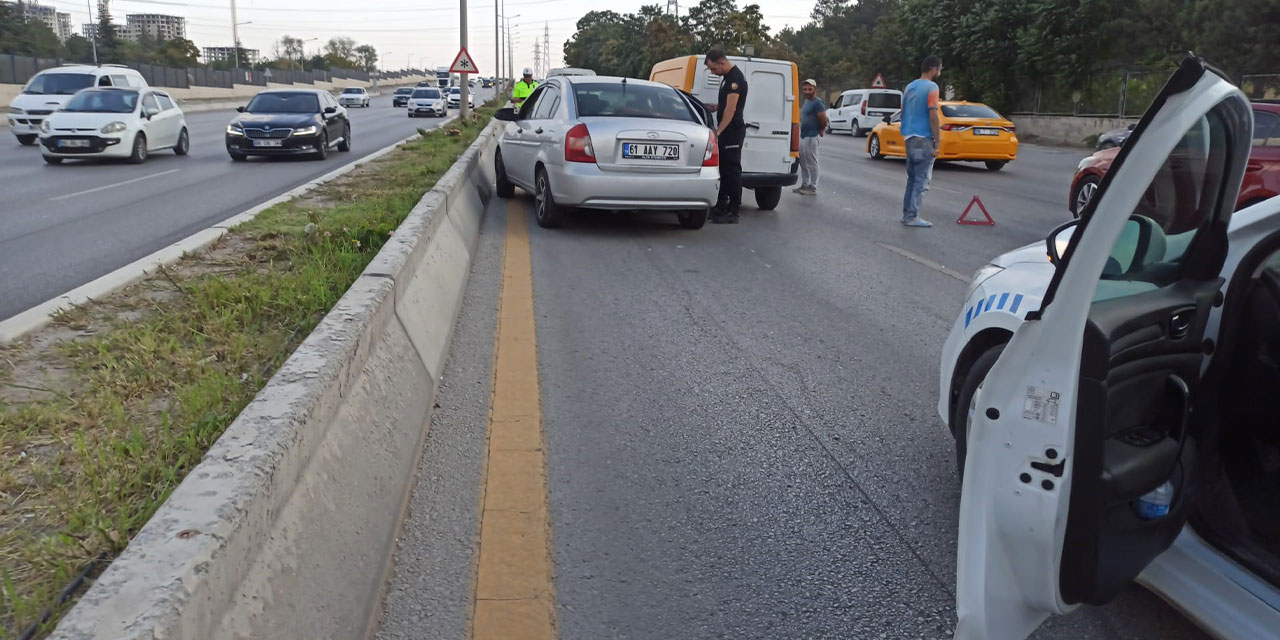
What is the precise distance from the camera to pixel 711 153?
399 inches

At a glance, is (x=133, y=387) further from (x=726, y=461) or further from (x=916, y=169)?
(x=916, y=169)

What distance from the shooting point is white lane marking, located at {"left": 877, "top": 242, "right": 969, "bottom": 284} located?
832 centimetres

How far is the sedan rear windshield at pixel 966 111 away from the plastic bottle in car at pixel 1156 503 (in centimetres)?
1989

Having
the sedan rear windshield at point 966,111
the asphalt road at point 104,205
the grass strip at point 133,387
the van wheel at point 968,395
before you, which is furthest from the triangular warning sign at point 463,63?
the van wheel at point 968,395

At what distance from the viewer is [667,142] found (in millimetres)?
9852

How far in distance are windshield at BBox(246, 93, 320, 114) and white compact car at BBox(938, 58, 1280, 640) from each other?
19692 mm

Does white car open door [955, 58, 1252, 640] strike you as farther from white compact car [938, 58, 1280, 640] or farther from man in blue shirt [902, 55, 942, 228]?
man in blue shirt [902, 55, 942, 228]

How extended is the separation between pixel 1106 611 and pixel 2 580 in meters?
3.06

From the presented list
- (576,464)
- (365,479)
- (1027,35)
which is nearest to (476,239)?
(576,464)

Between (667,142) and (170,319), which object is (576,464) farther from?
(667,142)

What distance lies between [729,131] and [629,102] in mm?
1225

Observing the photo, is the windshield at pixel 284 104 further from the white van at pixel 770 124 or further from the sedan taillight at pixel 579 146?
the sedan taillight at pixel 579 146

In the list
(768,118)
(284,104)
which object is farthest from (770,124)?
(284,104)

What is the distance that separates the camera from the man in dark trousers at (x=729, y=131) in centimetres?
1085
